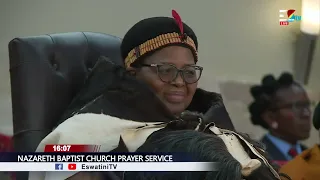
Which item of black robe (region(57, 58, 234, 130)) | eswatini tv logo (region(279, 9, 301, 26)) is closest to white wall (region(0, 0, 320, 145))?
eswatini tv logo (region(279, 9, 301, 26))

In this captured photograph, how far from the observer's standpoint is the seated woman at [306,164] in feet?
5.54

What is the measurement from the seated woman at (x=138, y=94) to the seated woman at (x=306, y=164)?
180mm

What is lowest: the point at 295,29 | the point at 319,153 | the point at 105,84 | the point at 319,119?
the point at 319,153

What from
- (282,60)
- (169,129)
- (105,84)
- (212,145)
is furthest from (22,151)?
(282,60)

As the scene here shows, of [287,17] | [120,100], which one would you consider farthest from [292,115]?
[120,100]

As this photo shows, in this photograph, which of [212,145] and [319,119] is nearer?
[212,145]

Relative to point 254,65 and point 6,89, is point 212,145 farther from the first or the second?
point 6,89

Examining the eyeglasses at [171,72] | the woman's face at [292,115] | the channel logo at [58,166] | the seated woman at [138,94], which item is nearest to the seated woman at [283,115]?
the woman's face at [292,115]

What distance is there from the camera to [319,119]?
170 cm

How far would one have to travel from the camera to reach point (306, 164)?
171 centimetres

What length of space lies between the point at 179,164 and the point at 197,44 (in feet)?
1.25

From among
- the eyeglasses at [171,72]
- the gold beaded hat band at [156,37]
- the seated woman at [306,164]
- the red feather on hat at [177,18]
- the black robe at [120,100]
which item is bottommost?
the seated woman at [306,164]

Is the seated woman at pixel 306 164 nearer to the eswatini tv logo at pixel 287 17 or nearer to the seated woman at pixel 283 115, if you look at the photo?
the seated woman at pixel 283 115

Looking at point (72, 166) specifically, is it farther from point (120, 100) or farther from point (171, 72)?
point (171, 72)
